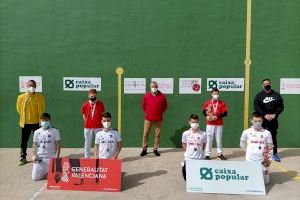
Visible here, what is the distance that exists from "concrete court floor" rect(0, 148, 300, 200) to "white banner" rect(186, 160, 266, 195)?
5.3 inches

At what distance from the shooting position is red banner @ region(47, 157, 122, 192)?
777 centimetres

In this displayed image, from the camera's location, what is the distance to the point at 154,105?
34.6ft

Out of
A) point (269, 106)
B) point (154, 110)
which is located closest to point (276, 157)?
point (269, 106)

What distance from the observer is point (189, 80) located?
11508mm

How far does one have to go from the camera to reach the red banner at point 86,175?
306 inches

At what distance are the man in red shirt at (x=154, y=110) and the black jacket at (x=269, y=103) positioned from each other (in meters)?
2.45

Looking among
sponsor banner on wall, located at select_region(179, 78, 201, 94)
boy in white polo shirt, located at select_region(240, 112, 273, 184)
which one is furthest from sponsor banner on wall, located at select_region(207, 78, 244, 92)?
boy in white polo shirt, located at select_region(240, 112, 273, 184)

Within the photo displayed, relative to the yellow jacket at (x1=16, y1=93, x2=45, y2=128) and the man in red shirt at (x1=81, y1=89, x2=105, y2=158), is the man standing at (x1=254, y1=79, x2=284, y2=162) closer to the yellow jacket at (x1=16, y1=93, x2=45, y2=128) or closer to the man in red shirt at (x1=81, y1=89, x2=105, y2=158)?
the man in red shirt at (x1=81, y1=89, x2=105, y2=158)

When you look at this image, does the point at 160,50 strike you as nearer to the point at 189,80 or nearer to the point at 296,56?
the point at 189,80

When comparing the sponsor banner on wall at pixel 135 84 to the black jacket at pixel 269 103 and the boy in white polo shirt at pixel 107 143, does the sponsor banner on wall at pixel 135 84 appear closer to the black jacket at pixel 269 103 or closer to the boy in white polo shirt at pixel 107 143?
the boy in white polo shirt at pixel 107 143

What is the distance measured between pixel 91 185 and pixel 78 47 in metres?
4.93

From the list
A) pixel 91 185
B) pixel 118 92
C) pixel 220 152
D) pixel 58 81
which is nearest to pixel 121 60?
pixel 118 92

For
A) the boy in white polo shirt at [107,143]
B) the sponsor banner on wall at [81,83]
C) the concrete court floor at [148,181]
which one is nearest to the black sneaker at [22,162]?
the concrete court floor at [148,181]

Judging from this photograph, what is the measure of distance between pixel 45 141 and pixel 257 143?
456 centimetres
